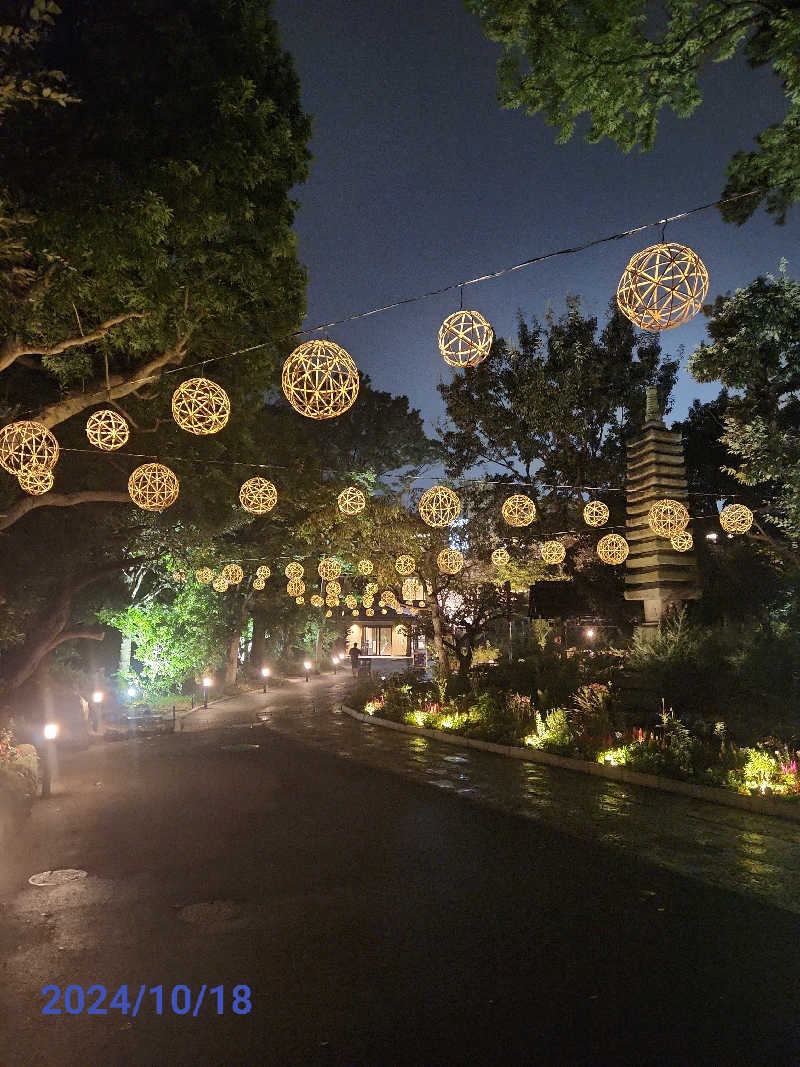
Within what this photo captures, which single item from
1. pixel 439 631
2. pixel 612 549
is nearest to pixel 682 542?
pixel 612 549

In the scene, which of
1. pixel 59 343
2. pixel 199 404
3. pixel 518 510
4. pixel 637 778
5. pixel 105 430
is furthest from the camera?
pixel 518 510

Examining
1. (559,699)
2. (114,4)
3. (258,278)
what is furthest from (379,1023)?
(114,4)

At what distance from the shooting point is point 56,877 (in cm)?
739

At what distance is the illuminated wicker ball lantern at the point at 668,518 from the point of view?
14430 mm

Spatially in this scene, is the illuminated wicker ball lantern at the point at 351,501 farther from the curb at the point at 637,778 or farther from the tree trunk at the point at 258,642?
the tree trunk at the point at 258,642

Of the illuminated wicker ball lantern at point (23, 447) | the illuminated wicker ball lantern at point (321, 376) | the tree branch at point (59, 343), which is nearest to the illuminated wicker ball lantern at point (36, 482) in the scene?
the illuminated wicker ball lantern at point (23, 447)

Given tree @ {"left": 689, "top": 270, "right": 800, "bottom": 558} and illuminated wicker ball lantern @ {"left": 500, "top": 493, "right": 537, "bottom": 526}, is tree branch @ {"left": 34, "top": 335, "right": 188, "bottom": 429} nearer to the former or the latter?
illuminated wicker ball lantern @ {"left": 500, "top": 493, "right": 537, "bottom": 526}

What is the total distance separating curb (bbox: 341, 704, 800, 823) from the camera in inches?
393

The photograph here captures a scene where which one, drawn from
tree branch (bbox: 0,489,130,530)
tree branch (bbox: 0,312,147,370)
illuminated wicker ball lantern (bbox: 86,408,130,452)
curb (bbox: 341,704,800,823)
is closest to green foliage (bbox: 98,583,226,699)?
tree branch (bbox: 0,489,130,530)

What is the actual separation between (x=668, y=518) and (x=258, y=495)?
8829 millimetres

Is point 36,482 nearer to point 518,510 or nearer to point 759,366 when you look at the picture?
point 518,510

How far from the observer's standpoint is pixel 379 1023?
433 cm

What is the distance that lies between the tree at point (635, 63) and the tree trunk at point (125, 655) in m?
24.1
